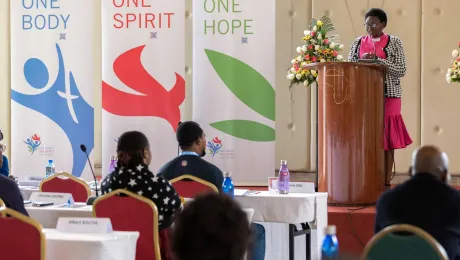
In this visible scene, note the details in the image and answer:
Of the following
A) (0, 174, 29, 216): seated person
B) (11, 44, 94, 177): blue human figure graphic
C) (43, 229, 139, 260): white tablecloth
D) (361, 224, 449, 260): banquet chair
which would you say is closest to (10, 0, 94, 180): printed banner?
(11, 44, 94, 177): blue human figure graphic

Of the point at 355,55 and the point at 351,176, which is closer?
the point at 351,176

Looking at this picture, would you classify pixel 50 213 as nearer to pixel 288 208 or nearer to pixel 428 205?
pixel 288 208

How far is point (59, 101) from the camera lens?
7133mm

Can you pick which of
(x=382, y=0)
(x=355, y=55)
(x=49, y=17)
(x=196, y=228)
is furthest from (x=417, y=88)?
(x=196, y=228)

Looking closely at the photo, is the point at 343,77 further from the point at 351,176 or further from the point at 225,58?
the point at 225,58

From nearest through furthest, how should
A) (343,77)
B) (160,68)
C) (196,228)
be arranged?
(196,228)
(343,77)
(160,68)

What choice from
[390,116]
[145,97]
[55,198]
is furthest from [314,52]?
[55,198]

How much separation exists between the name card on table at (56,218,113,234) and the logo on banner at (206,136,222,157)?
4.06 metres

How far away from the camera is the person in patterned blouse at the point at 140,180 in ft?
11.3

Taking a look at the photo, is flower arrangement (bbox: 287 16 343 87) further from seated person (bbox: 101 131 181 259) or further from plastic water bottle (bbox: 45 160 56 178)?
seated person (bbox: 101 131 181 259)

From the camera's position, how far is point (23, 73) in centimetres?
711

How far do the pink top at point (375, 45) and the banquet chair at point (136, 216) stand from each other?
2.93m

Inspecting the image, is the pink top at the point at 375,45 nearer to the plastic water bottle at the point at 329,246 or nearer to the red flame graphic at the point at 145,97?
the red flame graphic at the point at 145,97

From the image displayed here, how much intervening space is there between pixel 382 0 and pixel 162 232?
493cm
